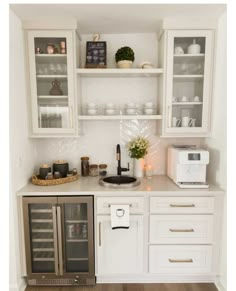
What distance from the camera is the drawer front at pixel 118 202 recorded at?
1.95 metres

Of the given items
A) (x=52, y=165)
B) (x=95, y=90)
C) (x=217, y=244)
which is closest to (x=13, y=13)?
(x=95, y=90)

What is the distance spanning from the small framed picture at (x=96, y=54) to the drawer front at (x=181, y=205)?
55.0 inches

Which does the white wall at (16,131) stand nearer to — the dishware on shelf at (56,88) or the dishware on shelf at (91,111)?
the dishware on shelf at (56,88)

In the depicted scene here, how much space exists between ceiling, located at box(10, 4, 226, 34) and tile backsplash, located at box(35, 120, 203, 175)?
98 centimetres

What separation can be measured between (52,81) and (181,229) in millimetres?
1847

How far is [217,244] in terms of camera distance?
197 centimetres

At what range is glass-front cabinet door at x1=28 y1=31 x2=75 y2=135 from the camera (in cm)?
207

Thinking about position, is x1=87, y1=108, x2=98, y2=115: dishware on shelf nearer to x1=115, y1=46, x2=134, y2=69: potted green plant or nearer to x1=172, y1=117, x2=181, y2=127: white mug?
x1=115, y1=46, x2=134, y2=69: potted green plant

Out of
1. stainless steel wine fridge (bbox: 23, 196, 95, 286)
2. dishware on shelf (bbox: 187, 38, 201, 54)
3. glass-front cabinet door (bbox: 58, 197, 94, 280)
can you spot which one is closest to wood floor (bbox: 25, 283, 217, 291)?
stainless steel wine fridge (bbox: 23, 196, 95, 286)

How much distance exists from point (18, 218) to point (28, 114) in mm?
967

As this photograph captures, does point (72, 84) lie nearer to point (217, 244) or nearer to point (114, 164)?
point (114, 164)

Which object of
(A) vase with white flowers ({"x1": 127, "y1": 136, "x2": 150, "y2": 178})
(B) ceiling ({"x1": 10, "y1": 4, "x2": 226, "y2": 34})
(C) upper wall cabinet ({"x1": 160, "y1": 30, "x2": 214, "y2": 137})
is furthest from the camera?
(A) vase with white flowers ({"x1": 127, "y1": 136, "x2": 150, "y2": 178})

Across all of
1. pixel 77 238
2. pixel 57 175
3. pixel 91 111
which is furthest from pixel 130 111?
pixel 77 238

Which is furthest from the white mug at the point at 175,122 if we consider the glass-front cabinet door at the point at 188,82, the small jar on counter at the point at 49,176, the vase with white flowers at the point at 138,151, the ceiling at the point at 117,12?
the small jar on counter at the point at 49,176
